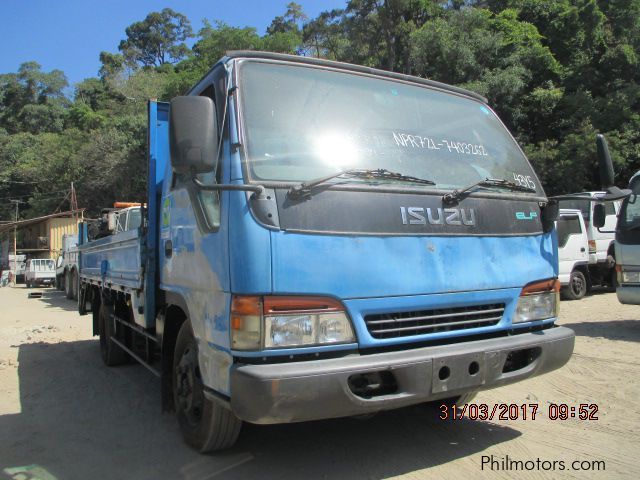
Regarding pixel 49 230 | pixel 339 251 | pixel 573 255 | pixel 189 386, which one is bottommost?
pixel 189 386

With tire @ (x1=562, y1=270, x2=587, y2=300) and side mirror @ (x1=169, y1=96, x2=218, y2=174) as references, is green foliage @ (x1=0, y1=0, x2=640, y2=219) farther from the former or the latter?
side mirror @ (x1=169, y1=96, x2=218, y2=174)

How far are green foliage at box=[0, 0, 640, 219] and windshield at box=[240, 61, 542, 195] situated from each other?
14.3 metres

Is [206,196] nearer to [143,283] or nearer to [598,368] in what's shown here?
[143,283]

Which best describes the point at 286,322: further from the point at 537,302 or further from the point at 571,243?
the point at 571,243

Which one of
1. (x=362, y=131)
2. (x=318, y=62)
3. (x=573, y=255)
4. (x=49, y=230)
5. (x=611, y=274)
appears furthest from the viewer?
(x=49, y=230)

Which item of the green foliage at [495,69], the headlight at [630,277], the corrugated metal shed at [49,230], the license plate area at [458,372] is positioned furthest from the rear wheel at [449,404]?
the corrugated metal shed at [49,230]

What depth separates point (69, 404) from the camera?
522 cm

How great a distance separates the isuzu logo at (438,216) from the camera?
3082 mm

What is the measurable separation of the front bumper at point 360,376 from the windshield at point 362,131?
0.99m

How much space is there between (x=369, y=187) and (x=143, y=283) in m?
2.36

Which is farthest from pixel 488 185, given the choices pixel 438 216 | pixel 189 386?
pixel 189 386

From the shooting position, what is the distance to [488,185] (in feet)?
11.5

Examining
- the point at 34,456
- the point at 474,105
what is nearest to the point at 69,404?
the point at 34,456

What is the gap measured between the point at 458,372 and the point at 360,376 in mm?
563
